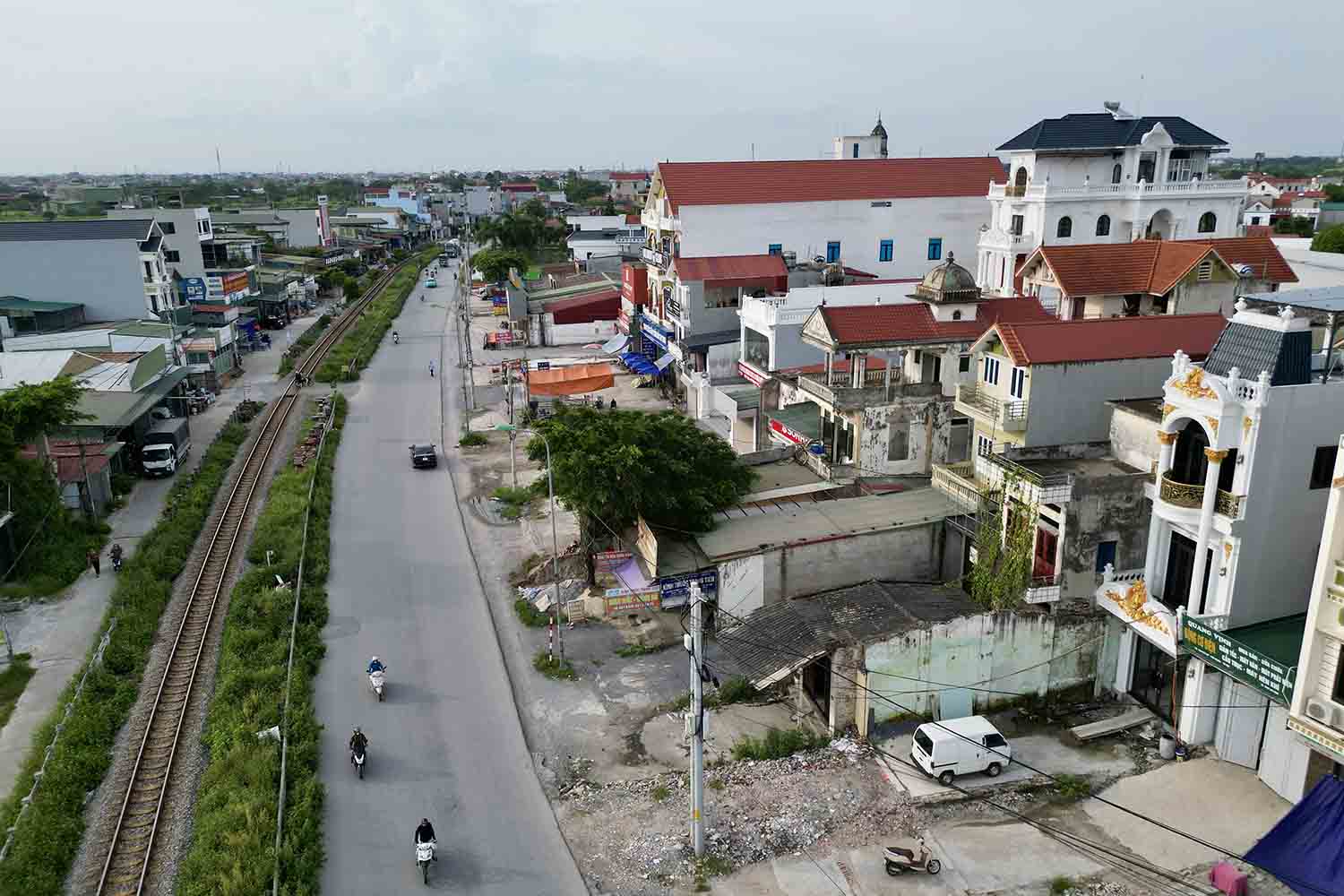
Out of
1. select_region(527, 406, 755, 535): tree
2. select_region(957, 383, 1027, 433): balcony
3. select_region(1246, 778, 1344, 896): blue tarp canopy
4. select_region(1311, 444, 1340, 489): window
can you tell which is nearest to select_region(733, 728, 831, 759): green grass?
select_region(527, 406, 755, 535): tree

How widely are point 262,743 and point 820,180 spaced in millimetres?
54218

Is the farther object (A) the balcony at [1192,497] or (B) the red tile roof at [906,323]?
(B) the red tile roof at [906,323]

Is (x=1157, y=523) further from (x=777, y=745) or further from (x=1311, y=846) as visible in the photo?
(x=777, y=745)

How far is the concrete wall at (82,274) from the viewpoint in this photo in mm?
60062

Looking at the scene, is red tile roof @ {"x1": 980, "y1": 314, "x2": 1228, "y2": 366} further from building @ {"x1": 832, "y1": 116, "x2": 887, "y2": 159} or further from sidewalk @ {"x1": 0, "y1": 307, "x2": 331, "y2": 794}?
building @ {"x1": 832, "y1": 116, "x2": 887, "y2": 159}

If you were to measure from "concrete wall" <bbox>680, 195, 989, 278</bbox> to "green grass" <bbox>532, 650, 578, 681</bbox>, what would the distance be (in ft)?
135

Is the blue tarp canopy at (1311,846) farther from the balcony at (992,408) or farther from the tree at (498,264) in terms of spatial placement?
the tree at (498,264)

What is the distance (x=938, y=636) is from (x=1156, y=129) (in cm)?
3751

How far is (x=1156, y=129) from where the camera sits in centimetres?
4825

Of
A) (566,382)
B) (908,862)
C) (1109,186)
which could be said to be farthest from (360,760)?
(1109,186)

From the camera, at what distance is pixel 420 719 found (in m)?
24.9

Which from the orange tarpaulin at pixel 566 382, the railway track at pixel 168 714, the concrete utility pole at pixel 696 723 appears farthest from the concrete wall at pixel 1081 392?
the orange tarpaulin at pixel 566 382

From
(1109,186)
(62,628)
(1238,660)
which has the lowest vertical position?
(62,628)

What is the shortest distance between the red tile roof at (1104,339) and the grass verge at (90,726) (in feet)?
88.1
